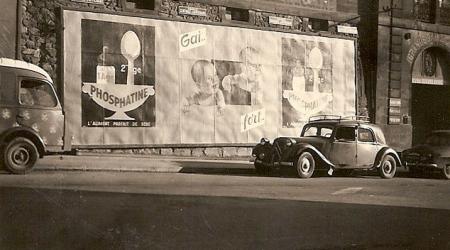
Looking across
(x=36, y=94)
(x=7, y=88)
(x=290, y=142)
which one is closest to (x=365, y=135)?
(x=290, y=142)

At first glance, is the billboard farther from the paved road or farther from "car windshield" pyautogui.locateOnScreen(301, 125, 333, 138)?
the paved road

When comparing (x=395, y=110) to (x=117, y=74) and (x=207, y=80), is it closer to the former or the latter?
(x=207, y=80)

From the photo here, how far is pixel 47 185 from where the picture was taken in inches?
361

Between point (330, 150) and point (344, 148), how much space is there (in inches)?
16.9

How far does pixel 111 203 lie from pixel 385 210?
393 cm

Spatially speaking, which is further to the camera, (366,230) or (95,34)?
(95,34)

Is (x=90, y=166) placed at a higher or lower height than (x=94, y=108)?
lower

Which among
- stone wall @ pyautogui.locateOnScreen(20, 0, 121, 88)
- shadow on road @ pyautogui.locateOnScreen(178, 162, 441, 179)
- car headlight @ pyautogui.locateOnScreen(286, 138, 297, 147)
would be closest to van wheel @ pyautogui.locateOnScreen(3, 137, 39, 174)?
shadow on road @ pyautogui.locateOnScreen(178, 162, 441, 179)

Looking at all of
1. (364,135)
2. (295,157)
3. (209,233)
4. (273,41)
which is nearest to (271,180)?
(295,157)

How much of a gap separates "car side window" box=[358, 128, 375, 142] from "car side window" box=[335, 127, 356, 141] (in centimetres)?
20

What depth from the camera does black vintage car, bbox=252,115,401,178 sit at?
42.5 feet

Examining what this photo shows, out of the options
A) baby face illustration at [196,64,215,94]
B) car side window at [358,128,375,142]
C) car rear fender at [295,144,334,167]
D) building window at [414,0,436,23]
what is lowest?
car rear fender at [295,144,334,167]

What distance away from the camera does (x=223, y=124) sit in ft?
57.8

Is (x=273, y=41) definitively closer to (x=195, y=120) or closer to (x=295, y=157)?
(x=195, y=120)
